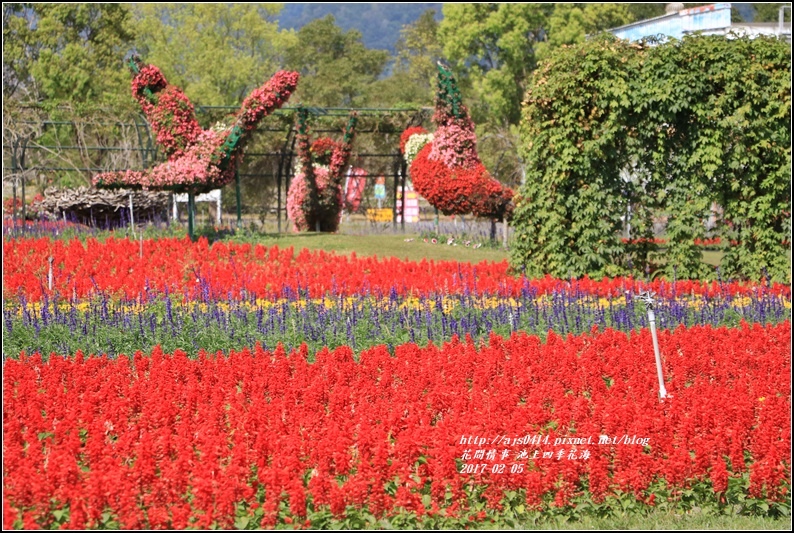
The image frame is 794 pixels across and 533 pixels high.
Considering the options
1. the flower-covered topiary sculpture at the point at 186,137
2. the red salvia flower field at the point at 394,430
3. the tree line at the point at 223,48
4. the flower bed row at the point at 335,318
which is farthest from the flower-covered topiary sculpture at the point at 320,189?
the red salvia flower field at the point at 394,430

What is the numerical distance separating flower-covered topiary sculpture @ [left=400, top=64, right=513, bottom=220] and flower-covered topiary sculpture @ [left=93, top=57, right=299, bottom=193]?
330 cm

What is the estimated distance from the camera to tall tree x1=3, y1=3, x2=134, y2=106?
39750mm

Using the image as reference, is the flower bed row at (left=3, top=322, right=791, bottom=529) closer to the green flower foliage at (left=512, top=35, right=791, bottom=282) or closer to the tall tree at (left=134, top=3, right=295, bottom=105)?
the green flower foliage at (left=512, top=35, right=791, bottom=282)

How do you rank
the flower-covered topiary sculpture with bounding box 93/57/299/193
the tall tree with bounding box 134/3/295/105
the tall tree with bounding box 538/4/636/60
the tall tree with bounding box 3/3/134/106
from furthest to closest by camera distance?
the tall tree with bounding box 134/3/295/105
the tall tree with bounding box 538/4/636/60
the tall tree with bounding box 3/3/134/106
the flower-covered topiary sculpture with bounding box 93/57/299/193

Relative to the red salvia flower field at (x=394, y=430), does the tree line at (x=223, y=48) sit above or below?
above

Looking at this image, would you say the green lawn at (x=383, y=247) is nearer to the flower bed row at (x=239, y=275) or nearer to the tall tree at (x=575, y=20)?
the flower bed row at (x=239, y=275)

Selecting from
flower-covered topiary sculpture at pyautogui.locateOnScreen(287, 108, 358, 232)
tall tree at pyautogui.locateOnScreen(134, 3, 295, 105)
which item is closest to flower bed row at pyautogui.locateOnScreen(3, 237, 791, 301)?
flower-covered topiary sculpture at pyautogui.locateOnScreen(287, 108, 358, 232)

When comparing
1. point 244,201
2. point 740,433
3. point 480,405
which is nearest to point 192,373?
point 480,405

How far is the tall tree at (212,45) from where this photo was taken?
4344cm

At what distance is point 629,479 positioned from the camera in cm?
585

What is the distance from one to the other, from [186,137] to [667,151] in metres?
10.1

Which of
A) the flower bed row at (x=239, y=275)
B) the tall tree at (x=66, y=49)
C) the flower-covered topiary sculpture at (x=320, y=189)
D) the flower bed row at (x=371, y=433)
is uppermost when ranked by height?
the tall tree at (x=66, y=49)

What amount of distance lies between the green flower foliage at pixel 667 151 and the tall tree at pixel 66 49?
2933 cm

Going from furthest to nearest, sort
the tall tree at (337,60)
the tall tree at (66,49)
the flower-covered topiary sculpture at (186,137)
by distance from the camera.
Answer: the tall tree at (337,60), the tall tree at (66,49), the flower-covered topiary sculpture at (186,137)
